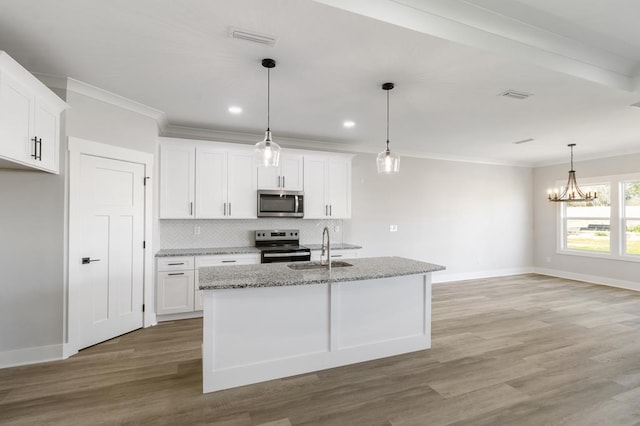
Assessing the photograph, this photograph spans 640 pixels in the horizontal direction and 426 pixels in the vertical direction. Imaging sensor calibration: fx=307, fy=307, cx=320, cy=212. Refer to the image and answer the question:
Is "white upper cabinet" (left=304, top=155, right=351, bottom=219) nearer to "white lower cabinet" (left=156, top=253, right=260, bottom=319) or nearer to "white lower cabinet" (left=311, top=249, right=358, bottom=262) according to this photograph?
"white lower cabinet" (left=311, top=249, right=358, bottom=262)

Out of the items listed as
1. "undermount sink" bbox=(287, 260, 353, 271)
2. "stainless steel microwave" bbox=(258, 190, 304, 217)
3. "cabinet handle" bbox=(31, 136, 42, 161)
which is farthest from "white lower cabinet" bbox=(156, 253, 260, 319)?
"cabinet handle" bbox=(31, 136, 42, 161)

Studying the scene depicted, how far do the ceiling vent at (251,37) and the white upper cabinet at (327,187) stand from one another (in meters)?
2.71

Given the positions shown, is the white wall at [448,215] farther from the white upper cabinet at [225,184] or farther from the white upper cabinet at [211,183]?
the white upper cabinet at [211,183]

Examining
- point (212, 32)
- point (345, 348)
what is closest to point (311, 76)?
point (212, 32)

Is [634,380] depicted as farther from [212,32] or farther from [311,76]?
[212,32]

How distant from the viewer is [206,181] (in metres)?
4.38

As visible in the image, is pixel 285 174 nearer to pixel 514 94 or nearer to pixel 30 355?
pixel 514 94

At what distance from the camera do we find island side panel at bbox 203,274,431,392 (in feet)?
7.97

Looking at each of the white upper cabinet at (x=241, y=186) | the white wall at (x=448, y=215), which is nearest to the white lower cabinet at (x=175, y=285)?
the white upper cabinet at (x=241, y=186)

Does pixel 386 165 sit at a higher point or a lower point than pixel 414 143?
lower

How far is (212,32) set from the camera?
2180mm

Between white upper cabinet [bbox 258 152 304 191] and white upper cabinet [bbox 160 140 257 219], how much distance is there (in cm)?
15

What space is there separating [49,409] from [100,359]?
2.54 ft

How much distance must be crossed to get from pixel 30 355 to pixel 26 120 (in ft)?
6.97
